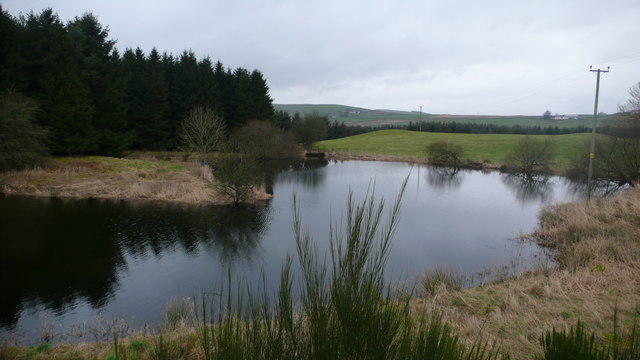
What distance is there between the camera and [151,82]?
3547 centimetres

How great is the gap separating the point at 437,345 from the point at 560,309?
19.4ft

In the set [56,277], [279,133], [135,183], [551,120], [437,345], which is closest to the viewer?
[437,345]

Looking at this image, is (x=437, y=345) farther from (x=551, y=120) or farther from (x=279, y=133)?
(x=551, y=120)

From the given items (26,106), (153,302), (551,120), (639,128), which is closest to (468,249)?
(153,302)

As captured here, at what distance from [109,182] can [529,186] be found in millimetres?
27801

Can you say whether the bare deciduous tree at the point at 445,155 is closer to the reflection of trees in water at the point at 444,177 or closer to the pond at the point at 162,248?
the reflection of trees in water at the point at 444,177

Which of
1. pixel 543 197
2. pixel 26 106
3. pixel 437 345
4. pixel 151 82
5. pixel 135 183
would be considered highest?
pixel 151 82

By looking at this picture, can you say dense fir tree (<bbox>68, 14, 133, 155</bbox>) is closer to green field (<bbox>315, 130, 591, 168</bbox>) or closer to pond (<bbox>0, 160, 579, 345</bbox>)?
pond (<bbox>0, 160, 579, 345</bbox>)

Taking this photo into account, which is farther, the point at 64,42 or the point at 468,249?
the point at 64,42

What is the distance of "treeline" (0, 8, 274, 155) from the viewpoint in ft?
80.7

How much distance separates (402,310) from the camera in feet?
6.68

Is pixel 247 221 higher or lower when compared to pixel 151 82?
lower

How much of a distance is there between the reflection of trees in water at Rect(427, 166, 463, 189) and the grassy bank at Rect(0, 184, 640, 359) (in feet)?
40.3

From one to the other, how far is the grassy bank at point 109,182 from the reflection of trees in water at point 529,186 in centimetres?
1617
